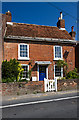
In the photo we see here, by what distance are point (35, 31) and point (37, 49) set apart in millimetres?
3016

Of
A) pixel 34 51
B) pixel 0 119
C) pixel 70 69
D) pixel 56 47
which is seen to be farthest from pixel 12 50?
pixel 0 119

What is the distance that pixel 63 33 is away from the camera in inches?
643

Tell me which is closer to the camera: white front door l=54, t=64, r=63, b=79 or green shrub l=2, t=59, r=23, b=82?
green shrub l=2, t=59, r=23, b=82

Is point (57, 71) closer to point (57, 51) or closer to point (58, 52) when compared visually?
point (58, 52)

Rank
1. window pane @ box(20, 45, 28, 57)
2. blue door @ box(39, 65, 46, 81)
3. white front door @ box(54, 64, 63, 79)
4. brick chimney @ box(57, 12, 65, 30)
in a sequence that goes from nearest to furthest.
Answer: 1. window pane @ box(20, 45, 28, 57)
2. blue door @ box(39, 65, 46, 81)
3. white front door @ box(54, 64, 63, 79)
4. brick chimney @ box(57, 12, 65, 30)

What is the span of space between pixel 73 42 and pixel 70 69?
145 inches

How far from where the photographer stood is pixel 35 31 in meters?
15.1

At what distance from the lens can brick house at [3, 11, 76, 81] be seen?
42.4ft

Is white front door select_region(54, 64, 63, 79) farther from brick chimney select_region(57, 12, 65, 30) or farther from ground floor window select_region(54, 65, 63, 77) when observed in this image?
brick chimney select_region(57, 12, 65, 30)

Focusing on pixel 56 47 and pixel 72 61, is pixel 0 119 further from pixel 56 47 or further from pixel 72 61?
pixel 72 61

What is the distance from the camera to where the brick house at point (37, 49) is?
12.9 metres

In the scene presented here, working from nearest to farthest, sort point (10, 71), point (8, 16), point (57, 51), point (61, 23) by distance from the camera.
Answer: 1. point (10, 71)
2. point (57, 51)
3. point (8, 16)
4. point (61, 23)

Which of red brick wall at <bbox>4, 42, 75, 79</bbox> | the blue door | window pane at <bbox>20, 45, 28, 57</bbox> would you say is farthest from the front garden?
the blue door

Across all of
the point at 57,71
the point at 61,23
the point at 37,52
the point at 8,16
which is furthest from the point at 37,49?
the point at 61,23
